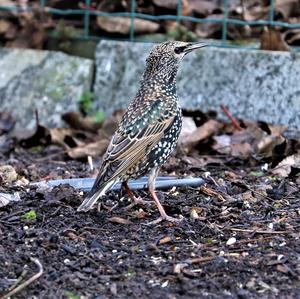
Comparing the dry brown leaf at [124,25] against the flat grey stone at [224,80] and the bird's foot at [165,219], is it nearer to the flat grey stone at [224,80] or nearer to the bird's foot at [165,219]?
the flat grey stone at [224,80]

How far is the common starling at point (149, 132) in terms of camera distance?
5469 millimetres

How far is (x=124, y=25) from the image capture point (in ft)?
29.0

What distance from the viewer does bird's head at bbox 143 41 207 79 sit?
6.12 meters

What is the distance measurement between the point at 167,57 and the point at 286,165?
1242 millimetres

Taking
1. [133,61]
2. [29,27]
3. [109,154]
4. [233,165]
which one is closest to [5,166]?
[109,154]

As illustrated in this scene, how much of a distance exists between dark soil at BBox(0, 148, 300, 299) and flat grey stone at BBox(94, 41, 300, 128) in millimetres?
1796

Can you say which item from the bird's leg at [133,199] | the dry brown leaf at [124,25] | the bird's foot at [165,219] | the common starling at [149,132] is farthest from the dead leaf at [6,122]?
the bird's foot at [165,219]

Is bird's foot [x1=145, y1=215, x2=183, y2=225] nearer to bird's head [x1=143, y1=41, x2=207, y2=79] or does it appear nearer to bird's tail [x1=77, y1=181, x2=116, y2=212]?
bird's tail [x1=77, y1=181, x2=116, y2=212]

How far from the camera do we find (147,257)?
4.70 m

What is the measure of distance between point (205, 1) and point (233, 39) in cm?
65

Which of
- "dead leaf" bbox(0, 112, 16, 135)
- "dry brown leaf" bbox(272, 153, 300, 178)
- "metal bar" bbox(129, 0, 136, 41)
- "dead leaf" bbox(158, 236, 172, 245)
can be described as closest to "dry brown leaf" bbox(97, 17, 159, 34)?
"metal bar" bbox(129, 0, 136, 41)

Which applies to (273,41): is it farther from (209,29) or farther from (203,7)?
(203,7)

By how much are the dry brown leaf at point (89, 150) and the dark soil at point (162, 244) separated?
147 centimetres

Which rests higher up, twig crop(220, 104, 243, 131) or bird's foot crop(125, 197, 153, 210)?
bird's foot crop(125, 197, 153, 210)
